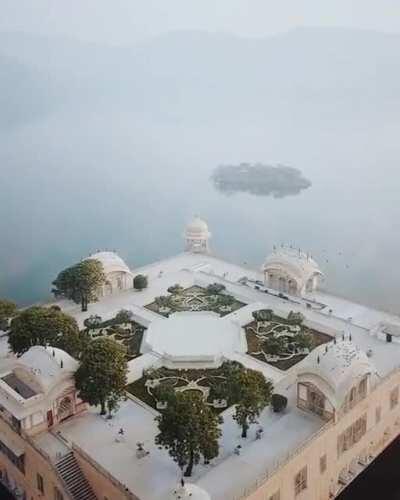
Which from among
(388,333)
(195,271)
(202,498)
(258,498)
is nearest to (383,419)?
(388,333)

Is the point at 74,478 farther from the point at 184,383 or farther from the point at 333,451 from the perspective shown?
the point at 333,451

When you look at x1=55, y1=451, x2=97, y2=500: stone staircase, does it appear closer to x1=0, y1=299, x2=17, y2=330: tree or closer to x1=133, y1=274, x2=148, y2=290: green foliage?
x1=0, y1=299, x2=17, y2=330: tree

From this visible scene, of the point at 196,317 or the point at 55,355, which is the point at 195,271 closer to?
the point at 196,317

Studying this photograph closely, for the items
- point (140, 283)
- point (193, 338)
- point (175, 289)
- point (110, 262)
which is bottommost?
point (193, 338)

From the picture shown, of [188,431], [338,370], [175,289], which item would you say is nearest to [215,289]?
[175,289]

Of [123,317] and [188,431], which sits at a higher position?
[188,431]

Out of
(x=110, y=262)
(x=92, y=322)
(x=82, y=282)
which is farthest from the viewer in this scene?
(x=110, y=262)
